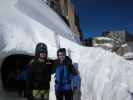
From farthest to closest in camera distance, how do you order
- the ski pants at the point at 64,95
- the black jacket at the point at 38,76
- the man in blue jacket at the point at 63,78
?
the ski pants at the point at 64,95
the man in blue jacket at the point at 63,78
the black jacket at the point at 38,76

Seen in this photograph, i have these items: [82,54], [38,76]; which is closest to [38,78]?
[38,76]

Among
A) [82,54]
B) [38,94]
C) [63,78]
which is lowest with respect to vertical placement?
[38,94]

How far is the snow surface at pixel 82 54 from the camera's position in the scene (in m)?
7.35

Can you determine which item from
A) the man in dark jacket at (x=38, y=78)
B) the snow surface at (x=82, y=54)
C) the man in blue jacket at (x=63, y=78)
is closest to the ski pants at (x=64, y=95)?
the man in blue jacket at (x=63, y=78)

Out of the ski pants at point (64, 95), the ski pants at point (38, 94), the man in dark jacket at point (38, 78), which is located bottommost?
the ski pants at point (64, 95)

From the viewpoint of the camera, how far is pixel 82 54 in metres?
9.71

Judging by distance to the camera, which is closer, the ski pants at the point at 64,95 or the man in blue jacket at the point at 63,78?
the man in blue jacket at the point at 63,78

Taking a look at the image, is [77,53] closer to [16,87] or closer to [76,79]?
[16,87]

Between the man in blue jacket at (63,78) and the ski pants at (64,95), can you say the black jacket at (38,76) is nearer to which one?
the man in blue jacket at (63,78)

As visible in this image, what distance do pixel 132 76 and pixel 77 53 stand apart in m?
2.80

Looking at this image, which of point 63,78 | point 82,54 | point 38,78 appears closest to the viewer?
point 38,78

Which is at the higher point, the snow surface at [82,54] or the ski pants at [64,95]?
the snow surface at [82,54]

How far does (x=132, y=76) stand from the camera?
7355mm

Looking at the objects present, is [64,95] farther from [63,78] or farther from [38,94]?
[38,94]
